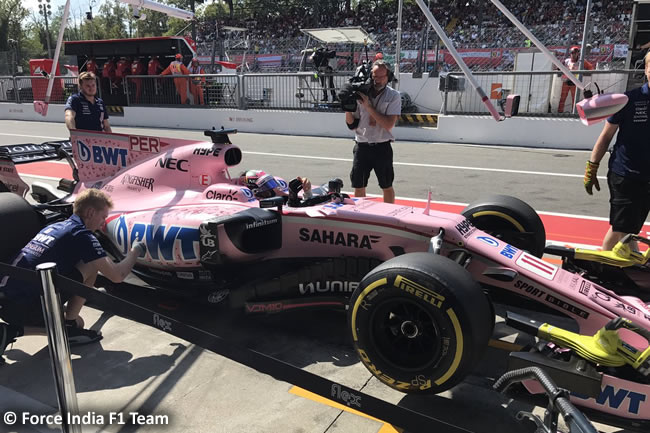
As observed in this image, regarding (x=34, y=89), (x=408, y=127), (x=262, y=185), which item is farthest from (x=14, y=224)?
(x=34, y=89)

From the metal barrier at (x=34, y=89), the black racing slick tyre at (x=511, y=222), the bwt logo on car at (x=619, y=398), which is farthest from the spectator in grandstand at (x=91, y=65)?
the bwt logo on car at (x=619, y=398)

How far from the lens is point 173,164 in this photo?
460cm

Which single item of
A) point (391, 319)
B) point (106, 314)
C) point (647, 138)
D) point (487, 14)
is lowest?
point (106, 314)

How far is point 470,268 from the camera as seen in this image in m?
3.35

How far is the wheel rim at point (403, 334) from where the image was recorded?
2.82m

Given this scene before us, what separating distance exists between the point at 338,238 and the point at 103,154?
2.76 metres

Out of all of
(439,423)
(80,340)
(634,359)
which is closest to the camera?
(439,423)

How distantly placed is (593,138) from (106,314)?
1127 centimetres

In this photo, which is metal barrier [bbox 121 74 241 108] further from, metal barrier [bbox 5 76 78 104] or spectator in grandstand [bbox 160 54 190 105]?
metal barrier [bbox 5 76 78 104]

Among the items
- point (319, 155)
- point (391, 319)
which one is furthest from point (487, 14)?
point (391, 319)

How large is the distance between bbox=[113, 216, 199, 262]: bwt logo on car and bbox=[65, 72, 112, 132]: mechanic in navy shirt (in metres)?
2.58

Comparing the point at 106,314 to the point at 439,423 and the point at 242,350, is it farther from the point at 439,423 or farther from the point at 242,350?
the point at 439,423

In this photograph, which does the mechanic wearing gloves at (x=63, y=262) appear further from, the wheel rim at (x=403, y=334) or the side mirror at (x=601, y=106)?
the side mirror at (x=601, y=106)

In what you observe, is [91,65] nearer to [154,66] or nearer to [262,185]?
[154,66]
